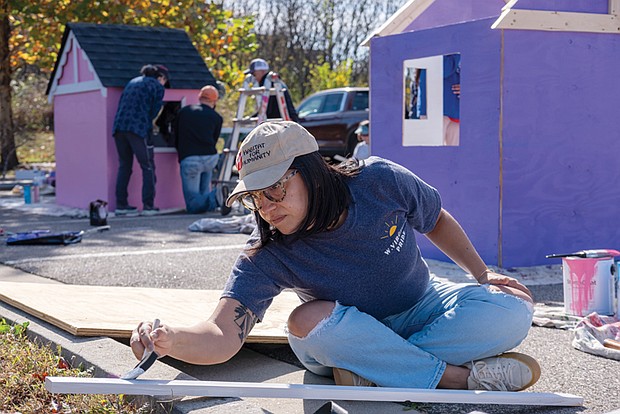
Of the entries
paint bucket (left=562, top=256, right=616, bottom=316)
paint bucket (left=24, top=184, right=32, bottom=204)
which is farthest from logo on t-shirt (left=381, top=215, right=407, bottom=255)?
paint bucket (left=24, top=184, right=32, bottom=204)

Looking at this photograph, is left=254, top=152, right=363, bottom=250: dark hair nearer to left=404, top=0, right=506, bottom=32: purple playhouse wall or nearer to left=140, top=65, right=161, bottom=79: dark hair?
left=404, top=0, right=506, bottom=32: purple playhouse wall

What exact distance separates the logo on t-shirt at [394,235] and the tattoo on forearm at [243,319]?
59cm

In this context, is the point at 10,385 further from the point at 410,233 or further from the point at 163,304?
the point at 410,233

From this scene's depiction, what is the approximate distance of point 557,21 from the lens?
6.80 metres

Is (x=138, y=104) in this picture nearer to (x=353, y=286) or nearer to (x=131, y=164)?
(x=131, y=164)

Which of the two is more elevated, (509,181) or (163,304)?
(509,181)

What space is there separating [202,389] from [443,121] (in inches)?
254

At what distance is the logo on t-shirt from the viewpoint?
352cm

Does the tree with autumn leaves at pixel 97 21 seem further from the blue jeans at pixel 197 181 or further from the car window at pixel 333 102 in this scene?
the blue jeans at pixel 197 181

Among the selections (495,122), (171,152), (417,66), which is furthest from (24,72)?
(495,122)

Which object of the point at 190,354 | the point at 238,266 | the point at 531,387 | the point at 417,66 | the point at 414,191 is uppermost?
the point at 417,66

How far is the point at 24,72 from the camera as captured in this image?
→ 1291 inches

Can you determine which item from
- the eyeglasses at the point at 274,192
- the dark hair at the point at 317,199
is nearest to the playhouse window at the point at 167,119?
the dark hair at the point at 317,199

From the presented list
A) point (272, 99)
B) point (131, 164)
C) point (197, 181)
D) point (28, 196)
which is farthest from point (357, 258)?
point (28, 196)
